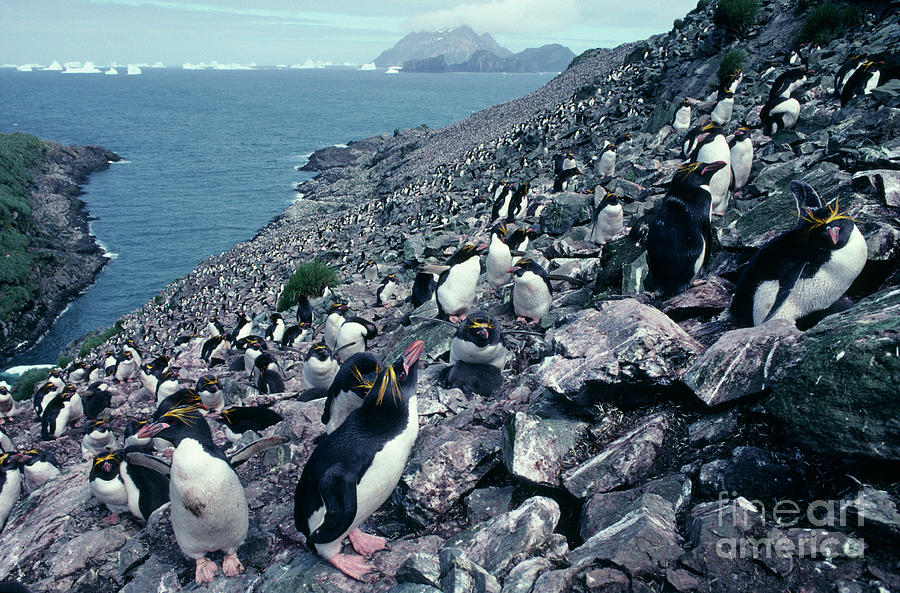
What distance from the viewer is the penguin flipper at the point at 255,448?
5266mm

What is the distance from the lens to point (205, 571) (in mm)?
4355

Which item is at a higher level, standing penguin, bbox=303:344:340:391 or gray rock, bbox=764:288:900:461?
gray rock, bbox=764:288:900:461

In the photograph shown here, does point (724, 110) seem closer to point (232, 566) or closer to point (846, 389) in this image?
point (846, 389)

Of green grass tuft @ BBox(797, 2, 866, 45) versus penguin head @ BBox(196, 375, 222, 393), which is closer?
penguin head @ BBox(196, 375, 222, 393)

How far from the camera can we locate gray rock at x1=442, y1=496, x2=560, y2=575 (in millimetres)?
3246

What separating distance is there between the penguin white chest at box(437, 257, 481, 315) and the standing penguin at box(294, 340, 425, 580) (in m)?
5.18

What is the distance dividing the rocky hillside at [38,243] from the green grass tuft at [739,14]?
1541 inches

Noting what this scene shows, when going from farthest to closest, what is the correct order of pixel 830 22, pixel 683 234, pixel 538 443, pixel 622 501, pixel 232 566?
pixel 830 22 → pixel 683 234 → pixel 232 566 → pixel 538 443 → pixel 622 501

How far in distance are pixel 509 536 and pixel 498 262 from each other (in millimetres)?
7237

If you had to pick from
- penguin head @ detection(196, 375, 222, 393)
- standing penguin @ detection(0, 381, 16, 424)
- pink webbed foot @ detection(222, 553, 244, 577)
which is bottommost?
standing penguin @ detection(0, 381, 16, 424)

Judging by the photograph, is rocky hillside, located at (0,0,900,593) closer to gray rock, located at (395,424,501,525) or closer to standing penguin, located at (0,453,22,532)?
gray rock, located at (395,424,501,525)

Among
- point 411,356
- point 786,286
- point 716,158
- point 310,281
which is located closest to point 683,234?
point 786,286

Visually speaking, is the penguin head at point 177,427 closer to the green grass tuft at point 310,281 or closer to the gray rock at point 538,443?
the gray rock at point 538,443

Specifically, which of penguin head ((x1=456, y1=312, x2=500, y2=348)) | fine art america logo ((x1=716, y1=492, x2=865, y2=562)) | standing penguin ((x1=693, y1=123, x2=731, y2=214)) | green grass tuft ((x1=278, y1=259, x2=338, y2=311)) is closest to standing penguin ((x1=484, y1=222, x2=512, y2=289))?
standing penguin ((x1=693, y1=123, x2=731, y2=214))
